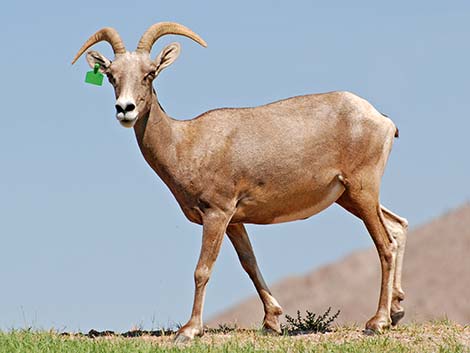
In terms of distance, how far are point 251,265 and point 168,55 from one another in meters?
2.74

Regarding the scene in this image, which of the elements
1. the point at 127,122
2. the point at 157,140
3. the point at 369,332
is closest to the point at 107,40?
the point at 157,140

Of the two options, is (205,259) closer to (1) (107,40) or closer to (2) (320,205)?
(2) (320,205)

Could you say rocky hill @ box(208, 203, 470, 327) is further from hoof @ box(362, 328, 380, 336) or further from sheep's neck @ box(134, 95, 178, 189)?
sheep's neck @ box(134, 95, 178, 189)

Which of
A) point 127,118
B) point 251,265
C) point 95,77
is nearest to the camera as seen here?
point 127,118

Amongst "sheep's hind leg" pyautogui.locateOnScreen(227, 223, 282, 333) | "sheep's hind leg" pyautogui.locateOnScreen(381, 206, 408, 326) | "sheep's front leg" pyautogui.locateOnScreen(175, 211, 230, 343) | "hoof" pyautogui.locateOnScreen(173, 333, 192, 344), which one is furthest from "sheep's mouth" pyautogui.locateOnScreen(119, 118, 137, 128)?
"sheep's hind leg" pyautogui.locateOnScreen(381, 206, 408, 326)

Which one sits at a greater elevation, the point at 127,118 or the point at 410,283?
the point at 127,118

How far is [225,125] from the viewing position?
1276 centimetres

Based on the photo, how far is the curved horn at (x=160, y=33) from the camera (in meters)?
12.5

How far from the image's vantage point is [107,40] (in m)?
12.7

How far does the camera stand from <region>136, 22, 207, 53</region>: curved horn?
492 inches

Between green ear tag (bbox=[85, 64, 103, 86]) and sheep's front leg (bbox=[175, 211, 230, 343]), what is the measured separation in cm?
196

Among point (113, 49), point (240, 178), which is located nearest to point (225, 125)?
point (240, 178)

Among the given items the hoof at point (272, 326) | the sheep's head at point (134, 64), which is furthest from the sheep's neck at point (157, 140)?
the hoof at point (272, 326)

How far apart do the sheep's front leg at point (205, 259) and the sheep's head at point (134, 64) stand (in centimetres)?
147
